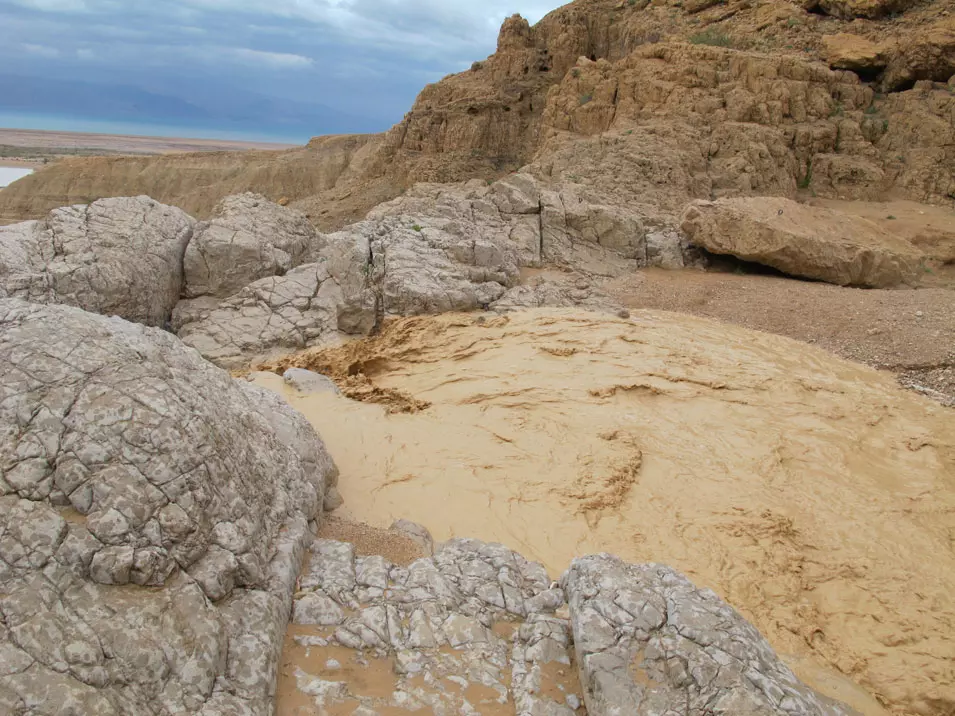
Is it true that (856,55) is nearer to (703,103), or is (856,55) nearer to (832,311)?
(703,103)

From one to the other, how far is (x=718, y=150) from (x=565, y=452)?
32.8 ft

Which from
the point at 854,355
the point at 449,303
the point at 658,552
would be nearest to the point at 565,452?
the point at 658,552

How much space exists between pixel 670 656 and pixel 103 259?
7.18 metres

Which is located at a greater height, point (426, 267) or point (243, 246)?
point (243, 246)

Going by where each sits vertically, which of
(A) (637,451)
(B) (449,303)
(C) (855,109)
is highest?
(C) (855,109)

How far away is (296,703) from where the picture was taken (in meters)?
2.59

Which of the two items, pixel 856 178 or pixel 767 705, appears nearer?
pixel 767 705

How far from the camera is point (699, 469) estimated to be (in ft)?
17.4

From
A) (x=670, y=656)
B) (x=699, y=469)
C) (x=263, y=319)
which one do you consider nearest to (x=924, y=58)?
(x=699, y=469)

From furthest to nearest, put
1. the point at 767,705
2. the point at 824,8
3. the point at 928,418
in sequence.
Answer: the point at 824,8
the point at 928,418
the point at 767,705

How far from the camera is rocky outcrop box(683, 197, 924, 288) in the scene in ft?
32.6

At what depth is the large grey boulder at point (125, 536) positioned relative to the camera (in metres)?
2.27

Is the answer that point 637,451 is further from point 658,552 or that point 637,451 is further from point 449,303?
point 449,303

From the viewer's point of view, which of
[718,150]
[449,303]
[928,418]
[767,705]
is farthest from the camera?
[718,150]
